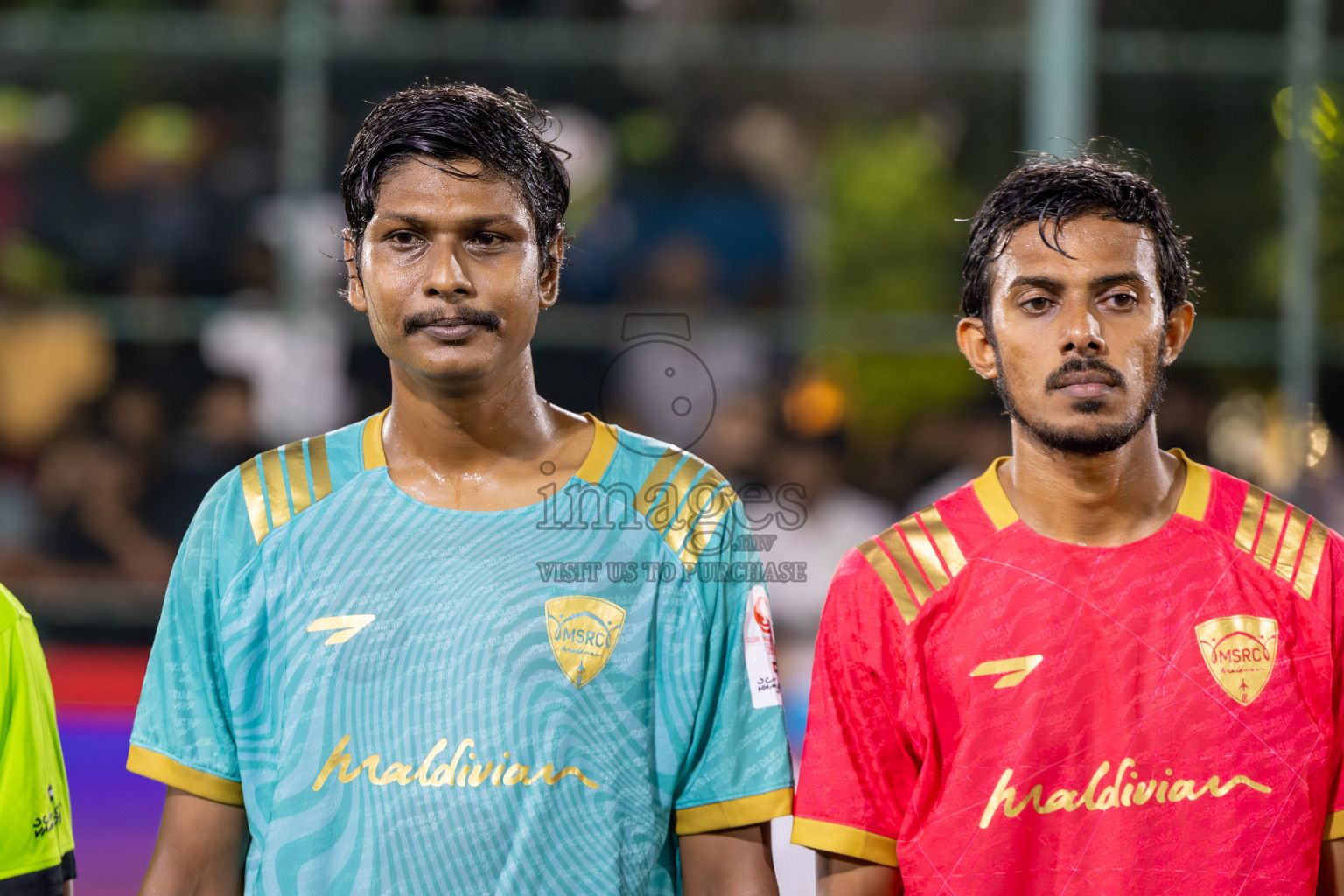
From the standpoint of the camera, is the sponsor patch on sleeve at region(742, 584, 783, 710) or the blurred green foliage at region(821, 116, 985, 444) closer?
the sponsor patch on sleeve at region(742, 584, 783, 710)

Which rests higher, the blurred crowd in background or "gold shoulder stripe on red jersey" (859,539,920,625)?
the blurred crowd in background

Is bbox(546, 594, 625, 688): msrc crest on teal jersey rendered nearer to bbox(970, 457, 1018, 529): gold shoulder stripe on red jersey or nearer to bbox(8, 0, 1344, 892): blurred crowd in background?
bbox(970, 457, 1018, 529): gold shoulder stripe on red jersey

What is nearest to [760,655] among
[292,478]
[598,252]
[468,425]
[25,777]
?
[468,425]

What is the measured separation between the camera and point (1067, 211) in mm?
2746

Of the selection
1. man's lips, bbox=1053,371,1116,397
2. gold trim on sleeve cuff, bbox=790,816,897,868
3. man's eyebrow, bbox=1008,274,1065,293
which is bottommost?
gold trim on sleeve cuff, bbox=790,816,897,868

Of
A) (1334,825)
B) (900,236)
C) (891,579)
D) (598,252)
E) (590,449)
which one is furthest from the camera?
(900,236)

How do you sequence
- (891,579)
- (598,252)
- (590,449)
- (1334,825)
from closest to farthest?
1. (1334,825)
2. (891,579)
3. (590,449)
4. (598,252)

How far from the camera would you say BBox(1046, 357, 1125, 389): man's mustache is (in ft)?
8.67

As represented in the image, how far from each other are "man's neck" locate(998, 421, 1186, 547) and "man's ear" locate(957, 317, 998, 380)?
0.13 m

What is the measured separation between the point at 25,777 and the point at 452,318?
3.64ft

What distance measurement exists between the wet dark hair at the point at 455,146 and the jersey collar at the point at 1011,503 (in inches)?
36.2

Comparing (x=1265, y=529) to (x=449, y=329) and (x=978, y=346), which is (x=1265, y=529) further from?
(x=449, y=329)

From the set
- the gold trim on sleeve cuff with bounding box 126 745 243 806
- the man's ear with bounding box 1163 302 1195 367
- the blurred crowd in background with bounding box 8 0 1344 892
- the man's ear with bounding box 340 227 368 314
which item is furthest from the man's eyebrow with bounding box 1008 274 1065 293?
the blurred crowd in background with bounding box 8 0 1344 892

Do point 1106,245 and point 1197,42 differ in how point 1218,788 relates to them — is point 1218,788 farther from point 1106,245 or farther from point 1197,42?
point 1197,42
